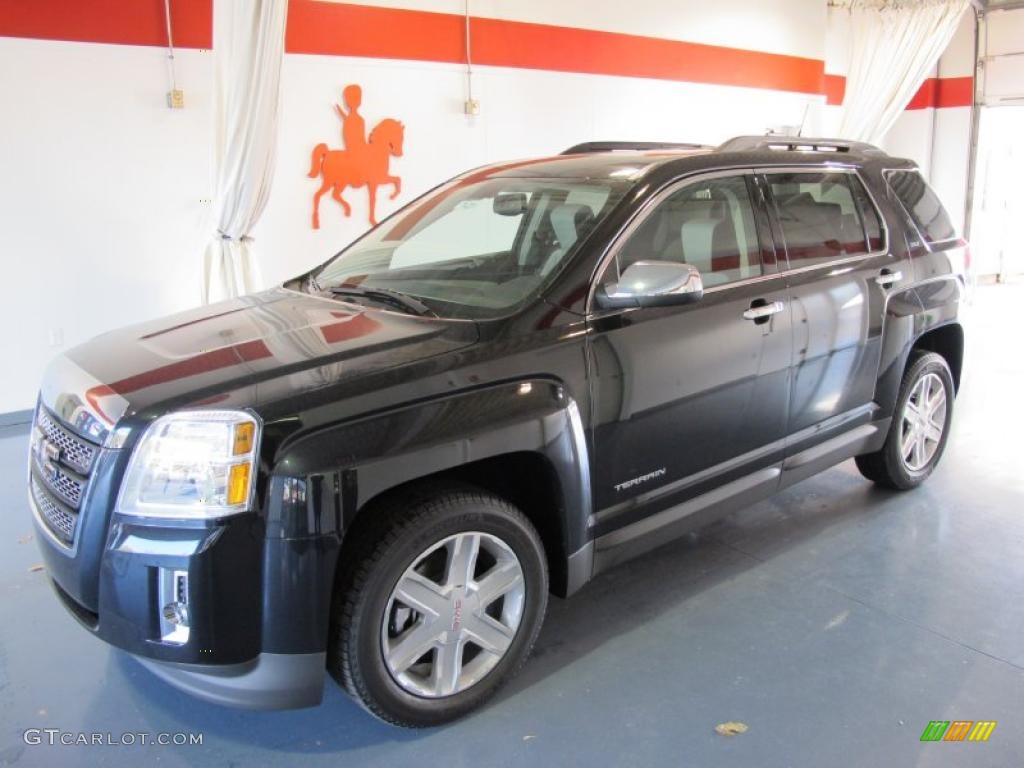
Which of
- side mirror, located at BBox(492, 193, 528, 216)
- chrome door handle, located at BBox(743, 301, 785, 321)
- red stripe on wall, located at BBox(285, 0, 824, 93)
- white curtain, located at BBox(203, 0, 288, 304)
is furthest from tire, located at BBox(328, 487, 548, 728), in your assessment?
red stripe on wall, located at BBox(285, 0, 824, 93)

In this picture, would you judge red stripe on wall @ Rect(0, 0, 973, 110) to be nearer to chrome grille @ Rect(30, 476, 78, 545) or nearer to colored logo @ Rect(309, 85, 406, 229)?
colored logo @ Rect(309, 85, 406, 229)

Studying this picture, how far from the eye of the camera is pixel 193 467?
1.82 meters

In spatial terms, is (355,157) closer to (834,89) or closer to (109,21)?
(109,21)

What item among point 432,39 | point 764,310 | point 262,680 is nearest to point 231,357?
point 262,680

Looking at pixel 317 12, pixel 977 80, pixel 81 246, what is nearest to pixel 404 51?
pixel 317 12

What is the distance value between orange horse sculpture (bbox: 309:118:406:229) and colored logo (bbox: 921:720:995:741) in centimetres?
526

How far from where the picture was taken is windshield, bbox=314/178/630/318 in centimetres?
248

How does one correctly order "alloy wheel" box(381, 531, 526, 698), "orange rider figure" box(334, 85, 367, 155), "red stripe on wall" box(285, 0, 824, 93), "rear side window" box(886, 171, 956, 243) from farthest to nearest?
"orange rider figure" box(334, 85, 367, 155) < "red stripe on wall" box(285, 0, 824, 93) < "rear side window" box(886, 171, 956, 243) < "alloy wheel" box(381, 531, 526, 698)

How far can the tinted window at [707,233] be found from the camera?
8.52 feet

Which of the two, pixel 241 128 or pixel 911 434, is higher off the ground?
pixel 241 128

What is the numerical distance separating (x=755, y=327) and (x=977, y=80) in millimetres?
10387

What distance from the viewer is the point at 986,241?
1135 centimetres

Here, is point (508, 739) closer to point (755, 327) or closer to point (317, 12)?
point (755, 327)

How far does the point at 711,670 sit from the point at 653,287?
119 centimetres
